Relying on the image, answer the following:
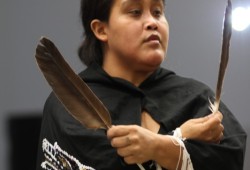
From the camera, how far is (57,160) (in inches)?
41.3

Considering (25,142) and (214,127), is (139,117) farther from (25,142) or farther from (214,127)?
(25,142)

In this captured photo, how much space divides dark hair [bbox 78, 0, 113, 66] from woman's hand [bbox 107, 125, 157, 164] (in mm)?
314

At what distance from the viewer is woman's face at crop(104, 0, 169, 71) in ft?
3.53

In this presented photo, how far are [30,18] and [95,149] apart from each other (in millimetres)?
1135

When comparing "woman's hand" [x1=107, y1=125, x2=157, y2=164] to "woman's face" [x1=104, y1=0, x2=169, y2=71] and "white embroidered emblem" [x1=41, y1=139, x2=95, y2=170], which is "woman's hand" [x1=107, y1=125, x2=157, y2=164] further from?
"woman's face" [x1=104, y1=0, x2=169, y2=71]

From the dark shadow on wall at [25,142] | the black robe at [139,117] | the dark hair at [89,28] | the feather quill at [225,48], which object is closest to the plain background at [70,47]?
the dark shadow on wall at [25,142]

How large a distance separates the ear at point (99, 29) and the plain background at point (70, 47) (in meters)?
0.79

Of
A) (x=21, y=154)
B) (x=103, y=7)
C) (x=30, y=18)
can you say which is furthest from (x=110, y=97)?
(x=30, y=18)

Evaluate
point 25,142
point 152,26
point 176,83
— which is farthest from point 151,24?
point 25,142

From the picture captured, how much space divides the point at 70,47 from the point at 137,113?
39.0 inches

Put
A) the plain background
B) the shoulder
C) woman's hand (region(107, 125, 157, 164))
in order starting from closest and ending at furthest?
woman's hand (region(107, 125, 157, 164)), the shoulder, the plain background

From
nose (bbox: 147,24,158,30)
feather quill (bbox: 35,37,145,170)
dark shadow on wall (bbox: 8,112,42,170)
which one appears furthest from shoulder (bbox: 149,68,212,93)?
dark shadow on wall (bbox: 8,112,42,170)

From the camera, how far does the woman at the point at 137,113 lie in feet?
3.10

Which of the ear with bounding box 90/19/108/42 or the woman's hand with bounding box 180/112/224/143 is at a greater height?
the ear with bounding box 90/19/108/42
